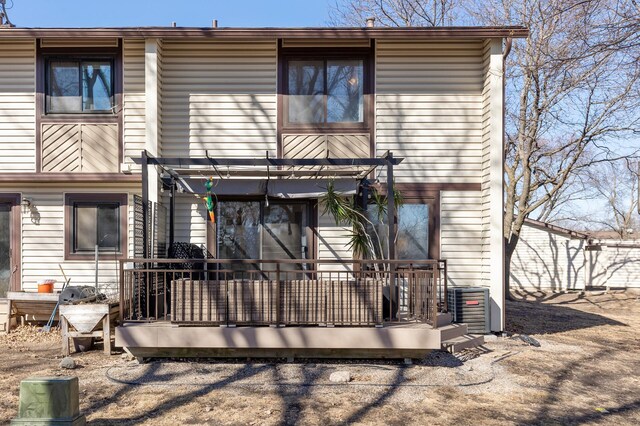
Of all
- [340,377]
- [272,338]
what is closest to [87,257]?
[272,338]

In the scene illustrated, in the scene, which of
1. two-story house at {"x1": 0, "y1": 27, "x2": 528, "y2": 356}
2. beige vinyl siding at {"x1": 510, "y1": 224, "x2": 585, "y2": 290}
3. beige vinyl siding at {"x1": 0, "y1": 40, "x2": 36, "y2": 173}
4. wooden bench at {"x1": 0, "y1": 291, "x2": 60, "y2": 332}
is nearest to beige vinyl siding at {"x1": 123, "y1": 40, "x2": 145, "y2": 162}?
two-story house at {"x1": 0, "y1": 27, "x2": 528, "y2": 356}

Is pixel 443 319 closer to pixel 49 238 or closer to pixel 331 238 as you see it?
pixel 331 238

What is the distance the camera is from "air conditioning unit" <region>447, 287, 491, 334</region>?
27.0 feet

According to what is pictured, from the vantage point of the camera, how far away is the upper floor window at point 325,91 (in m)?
8.89

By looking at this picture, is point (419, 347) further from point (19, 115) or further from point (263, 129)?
point (19, 115)

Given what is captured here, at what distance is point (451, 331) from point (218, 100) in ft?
18.1

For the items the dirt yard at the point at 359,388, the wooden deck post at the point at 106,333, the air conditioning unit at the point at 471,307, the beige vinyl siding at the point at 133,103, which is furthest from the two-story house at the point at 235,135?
the dirt yard at the point at 359,388

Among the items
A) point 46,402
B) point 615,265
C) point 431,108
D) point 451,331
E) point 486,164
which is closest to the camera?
point 46,402

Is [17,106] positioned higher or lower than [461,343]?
higher

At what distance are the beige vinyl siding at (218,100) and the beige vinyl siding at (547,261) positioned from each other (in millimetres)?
14116

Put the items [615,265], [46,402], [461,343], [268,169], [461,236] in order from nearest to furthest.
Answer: [46,402]
[461,343]
[268,169]
[461,236]
[615,265]

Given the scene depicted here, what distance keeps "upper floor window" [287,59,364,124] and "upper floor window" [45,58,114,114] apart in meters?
3.28

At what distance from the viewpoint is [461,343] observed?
739cm

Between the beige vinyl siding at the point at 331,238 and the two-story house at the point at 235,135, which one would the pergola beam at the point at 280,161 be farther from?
the beige vinyl siding at the point at 331,238
